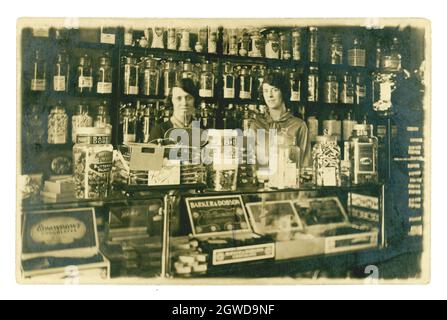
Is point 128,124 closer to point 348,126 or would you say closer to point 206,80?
point 206,80

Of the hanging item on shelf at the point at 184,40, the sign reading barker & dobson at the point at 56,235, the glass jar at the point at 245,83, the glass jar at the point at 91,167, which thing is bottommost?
the sign reading barker & dobson at the point at 56,235

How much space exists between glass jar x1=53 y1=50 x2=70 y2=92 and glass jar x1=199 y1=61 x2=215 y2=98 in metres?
0.77

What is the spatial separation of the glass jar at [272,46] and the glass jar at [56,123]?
1.24 m

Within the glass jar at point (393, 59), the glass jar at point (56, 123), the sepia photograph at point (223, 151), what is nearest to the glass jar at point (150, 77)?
the sepia photograph at point (223, 151)

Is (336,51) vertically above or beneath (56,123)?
above

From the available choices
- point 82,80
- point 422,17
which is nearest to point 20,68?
point 82,80

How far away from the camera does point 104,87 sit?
8.62ft

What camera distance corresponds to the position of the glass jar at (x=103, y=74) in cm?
262

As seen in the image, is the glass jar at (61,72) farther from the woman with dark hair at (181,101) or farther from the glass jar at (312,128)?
the glass jar at (312,128)

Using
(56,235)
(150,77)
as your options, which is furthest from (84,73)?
(56,235)

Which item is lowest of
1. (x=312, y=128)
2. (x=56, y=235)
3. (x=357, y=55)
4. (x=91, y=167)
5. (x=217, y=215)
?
(x=56, y=235)

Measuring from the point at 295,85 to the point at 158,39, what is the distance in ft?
2.81
